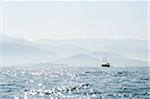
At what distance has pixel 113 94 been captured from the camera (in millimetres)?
46094

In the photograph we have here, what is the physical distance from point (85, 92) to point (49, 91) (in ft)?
12.7

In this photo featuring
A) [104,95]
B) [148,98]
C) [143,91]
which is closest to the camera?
[148,98]

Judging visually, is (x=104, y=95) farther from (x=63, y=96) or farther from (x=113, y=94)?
(x=63, y=96)

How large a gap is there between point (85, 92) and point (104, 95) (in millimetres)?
3093

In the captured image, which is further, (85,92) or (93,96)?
(85,92)

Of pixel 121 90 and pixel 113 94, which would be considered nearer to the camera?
pixel 113 94

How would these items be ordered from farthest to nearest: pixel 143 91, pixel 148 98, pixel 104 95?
1. pixel 143 91
2. pixel 104 95
3. pixel 148 98

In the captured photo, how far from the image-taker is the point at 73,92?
4759 centimetres

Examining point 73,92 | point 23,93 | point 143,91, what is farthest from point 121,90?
point 23,93

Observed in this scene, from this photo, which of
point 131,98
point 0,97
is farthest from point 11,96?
point 131,98

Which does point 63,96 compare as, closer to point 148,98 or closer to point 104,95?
point 104,95

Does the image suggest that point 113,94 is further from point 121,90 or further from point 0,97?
point 0,97

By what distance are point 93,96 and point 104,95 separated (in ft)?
4.41

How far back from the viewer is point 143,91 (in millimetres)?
48531
